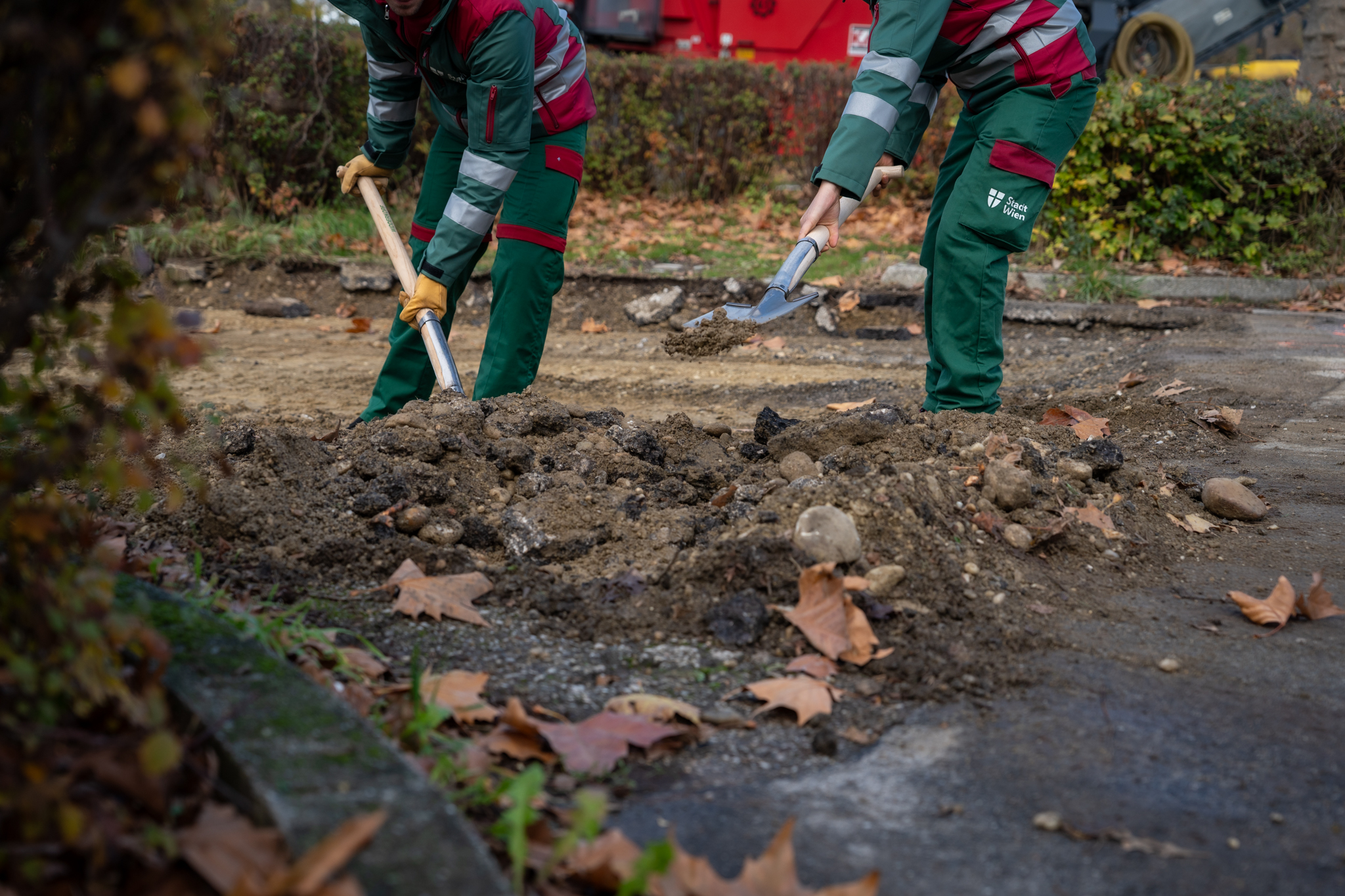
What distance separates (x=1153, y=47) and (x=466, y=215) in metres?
10.6

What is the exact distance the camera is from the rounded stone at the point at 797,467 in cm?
288

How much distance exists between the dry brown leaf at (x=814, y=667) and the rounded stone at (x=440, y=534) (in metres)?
0.98

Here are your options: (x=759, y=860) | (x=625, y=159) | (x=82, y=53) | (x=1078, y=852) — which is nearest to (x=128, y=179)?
(x=82, y=53)

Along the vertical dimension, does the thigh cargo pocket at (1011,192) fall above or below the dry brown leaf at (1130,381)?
above

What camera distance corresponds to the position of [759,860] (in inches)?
51.5

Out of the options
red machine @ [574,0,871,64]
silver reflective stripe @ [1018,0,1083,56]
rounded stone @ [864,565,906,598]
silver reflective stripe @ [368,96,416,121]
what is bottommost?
rounded stone @ [864,565,906,598]

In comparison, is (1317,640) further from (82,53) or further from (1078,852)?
(82,53)

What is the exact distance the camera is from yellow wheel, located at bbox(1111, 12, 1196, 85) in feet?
35.2

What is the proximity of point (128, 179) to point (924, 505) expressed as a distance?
6.22 ft

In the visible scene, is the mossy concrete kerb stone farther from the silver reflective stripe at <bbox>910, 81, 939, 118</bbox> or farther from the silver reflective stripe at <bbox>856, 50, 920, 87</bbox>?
the silver reflective stripe at <bbox>910, 81, 939, 118</bbox>

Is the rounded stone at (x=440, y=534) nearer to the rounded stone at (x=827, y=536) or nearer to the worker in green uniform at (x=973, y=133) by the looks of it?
the rounded stone at (x=827, y=536)

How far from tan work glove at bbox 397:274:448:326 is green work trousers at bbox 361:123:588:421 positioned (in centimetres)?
19

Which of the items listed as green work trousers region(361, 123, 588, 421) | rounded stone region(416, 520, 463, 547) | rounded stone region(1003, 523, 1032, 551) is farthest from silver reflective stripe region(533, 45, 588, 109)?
rounded stone region(1003, 523, 1032, 551)

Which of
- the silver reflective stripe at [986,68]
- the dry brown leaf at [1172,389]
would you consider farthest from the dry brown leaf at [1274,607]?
the dry brown leaf at [1172,389]
